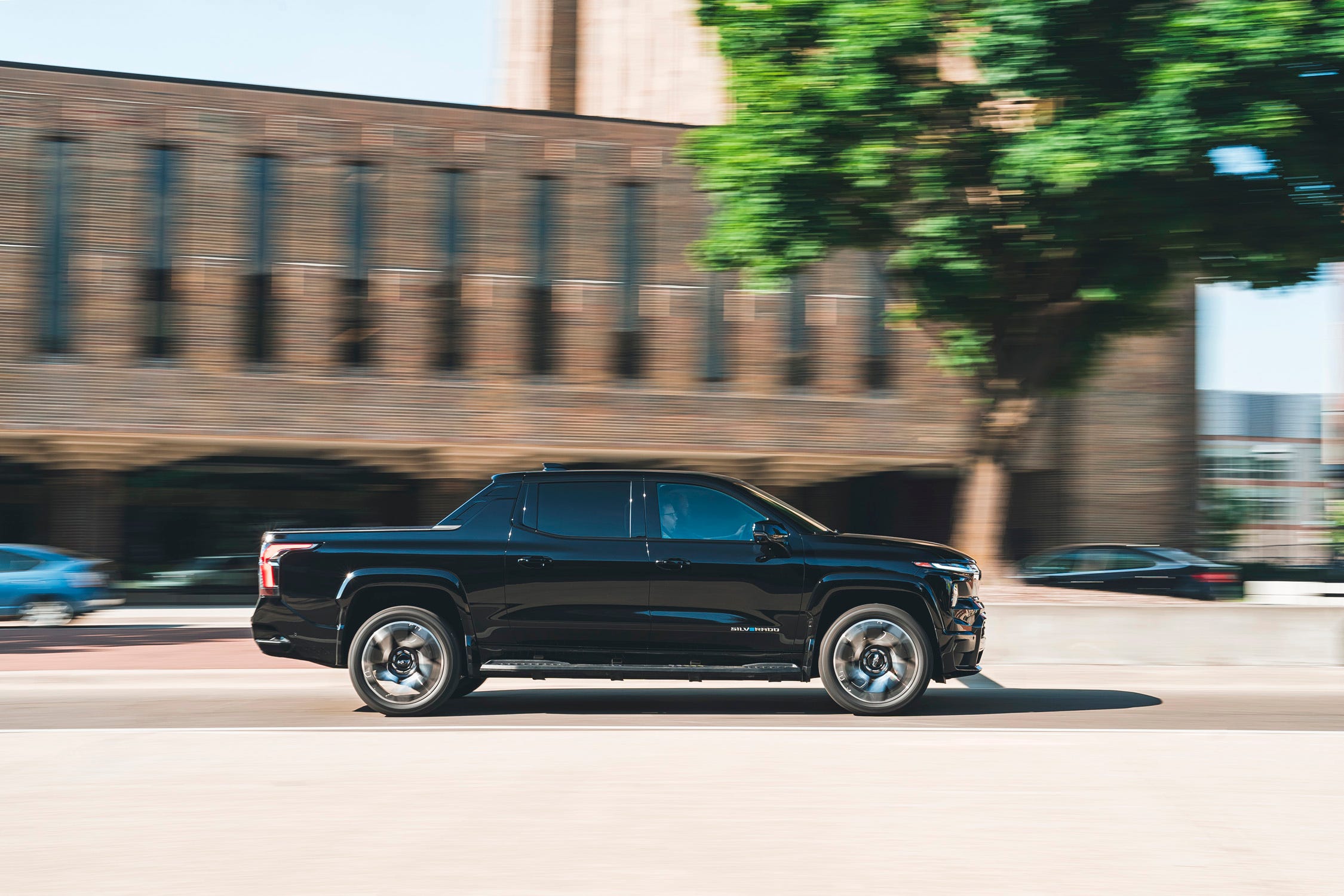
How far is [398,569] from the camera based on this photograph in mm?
9492

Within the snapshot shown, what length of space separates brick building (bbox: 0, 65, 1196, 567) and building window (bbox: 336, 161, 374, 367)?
45 mm

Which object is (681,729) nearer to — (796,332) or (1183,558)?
(1183,558)

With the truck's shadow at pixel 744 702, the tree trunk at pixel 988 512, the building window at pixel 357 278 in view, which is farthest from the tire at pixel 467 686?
the building window at pixel 357 278

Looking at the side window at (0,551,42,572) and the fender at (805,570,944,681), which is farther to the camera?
the side window at (0,551,42,572)

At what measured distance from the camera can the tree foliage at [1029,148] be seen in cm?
1236

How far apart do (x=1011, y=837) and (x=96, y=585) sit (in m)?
18.6

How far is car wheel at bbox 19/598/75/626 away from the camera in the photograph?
66.1ft

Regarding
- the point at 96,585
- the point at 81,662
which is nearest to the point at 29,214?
the point at 96,585

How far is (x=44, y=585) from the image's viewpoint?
20.2m

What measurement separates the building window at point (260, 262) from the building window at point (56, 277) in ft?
11.2

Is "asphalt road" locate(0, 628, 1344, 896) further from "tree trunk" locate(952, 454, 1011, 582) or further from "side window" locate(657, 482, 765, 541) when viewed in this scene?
"tree trunk" locate(952, 454, 1011, 582)

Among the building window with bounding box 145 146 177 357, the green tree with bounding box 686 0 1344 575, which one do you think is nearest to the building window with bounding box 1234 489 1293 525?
the green tree with bounding box 686 0 1344 575

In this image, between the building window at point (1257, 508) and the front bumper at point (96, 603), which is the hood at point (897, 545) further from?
the building window at point (1257, 508)

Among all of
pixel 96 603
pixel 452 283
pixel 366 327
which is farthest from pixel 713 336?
pixel 96 603
